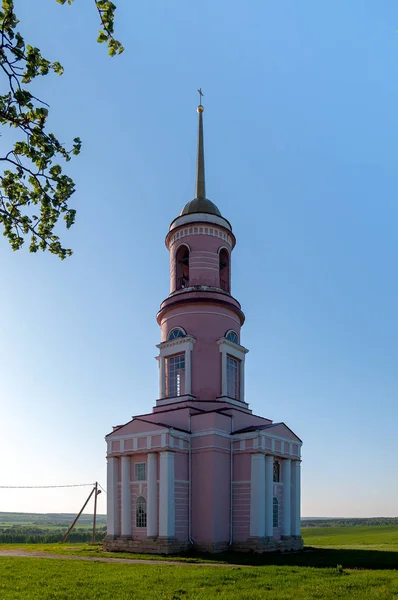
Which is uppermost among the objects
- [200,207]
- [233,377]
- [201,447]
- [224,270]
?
[200,207]

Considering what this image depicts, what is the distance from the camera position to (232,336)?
27875mm

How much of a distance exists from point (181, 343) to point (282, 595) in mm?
16589

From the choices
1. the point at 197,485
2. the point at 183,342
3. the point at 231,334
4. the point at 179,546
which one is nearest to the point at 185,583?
the point at 179,546

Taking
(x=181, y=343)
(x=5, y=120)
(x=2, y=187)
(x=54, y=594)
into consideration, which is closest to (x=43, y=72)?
(x=5, y=120)

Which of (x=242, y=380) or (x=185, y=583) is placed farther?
(x=242, y=380)

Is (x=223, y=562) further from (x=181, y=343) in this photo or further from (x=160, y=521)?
(x=181, y=343)

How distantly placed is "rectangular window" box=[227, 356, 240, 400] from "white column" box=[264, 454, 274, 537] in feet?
12.7

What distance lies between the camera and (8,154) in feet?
20.2

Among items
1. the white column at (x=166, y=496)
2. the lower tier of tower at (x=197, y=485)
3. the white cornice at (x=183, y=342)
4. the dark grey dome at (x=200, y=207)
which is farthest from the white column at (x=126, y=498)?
the dark grey dome at (x=200, y=207)

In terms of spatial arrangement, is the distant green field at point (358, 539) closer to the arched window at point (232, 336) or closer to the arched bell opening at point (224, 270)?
the arched window at point (232, 336)

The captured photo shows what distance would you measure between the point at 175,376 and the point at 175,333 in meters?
2.16

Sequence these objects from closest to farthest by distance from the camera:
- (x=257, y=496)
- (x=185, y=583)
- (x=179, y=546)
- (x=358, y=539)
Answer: (x=185, y=583), (x=179, y=546), (x=257, y=496), (x=358, y=539)

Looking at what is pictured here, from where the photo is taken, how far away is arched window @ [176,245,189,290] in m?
29.1

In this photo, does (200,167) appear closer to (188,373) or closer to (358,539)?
(188,373)
